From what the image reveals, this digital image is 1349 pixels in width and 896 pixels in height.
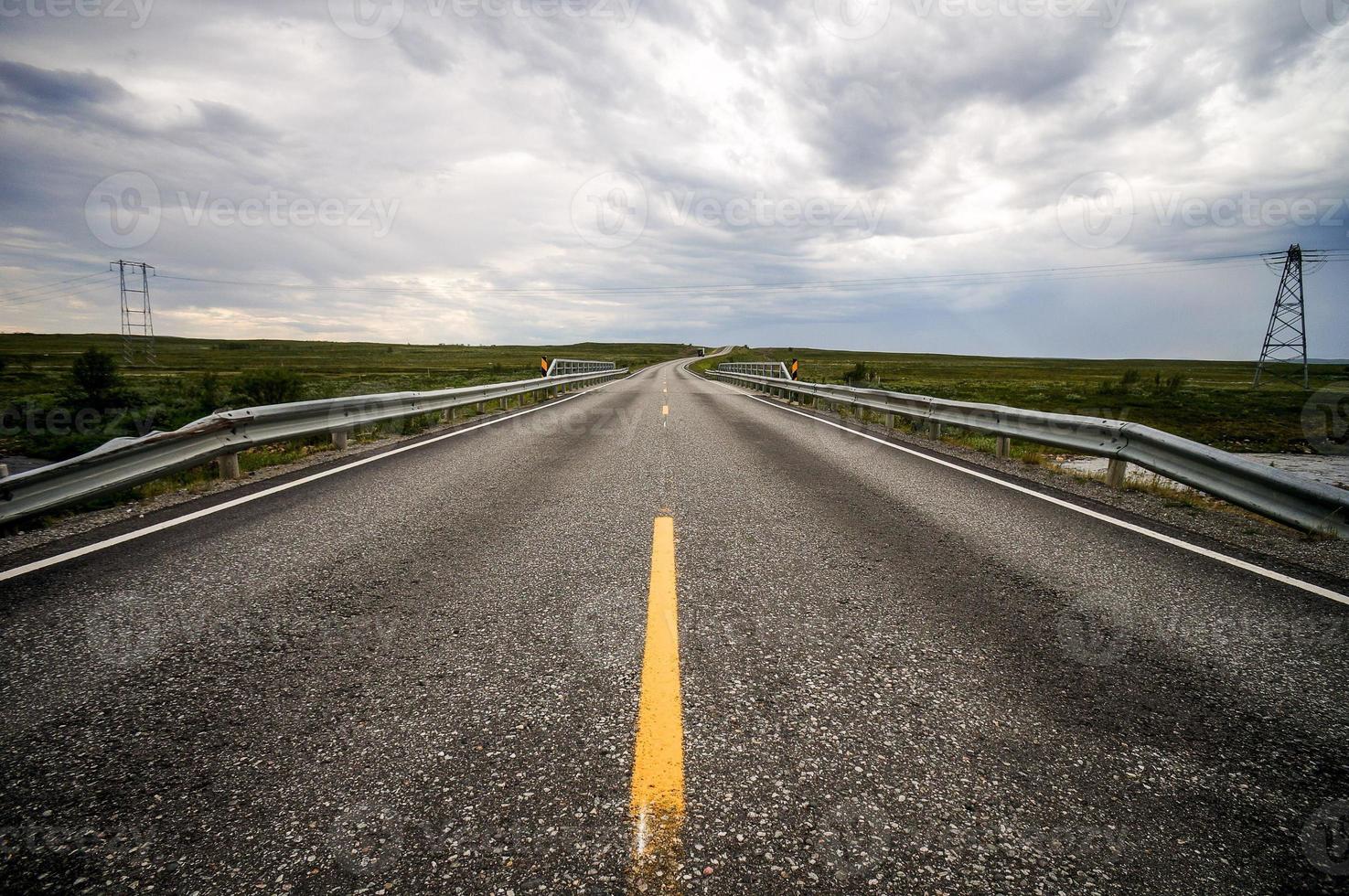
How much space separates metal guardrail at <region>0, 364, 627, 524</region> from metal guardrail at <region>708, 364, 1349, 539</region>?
9.71m

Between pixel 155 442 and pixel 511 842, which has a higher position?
pixel 155 442

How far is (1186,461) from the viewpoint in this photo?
226 inches

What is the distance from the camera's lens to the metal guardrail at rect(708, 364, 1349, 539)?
15.3 feet

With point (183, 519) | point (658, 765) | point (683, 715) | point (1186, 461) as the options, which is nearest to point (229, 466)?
point (183, 519)

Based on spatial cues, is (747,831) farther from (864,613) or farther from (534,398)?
(534,398)

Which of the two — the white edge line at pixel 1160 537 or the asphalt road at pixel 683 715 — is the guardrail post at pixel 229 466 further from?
the white edge line at pixel 1160 537

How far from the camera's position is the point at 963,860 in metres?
1.75

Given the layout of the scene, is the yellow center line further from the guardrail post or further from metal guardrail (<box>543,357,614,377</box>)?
metal guardrail (<box>543,357,614,377</box>)

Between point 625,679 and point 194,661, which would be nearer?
point 625,679

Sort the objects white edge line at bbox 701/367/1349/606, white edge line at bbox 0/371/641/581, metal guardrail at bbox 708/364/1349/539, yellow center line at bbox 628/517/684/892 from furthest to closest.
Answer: metal guardrail at bbox 708/364/1349/539 → white edge line at bbox 0/371/641/581 → white edge line at bbox 701/367/1349/606 → yellow center line at bbox 628/517/684/892

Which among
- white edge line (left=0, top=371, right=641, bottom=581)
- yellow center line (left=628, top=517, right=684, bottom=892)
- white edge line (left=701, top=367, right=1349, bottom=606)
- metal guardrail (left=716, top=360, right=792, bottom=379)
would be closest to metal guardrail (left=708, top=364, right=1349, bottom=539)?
white edge line (left=701, top=367, right=1349, bottom=606)

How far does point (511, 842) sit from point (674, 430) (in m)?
10.1

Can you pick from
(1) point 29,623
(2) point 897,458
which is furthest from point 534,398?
(1) point 29,623

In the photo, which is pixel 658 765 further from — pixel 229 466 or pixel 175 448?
pixel 229 466
